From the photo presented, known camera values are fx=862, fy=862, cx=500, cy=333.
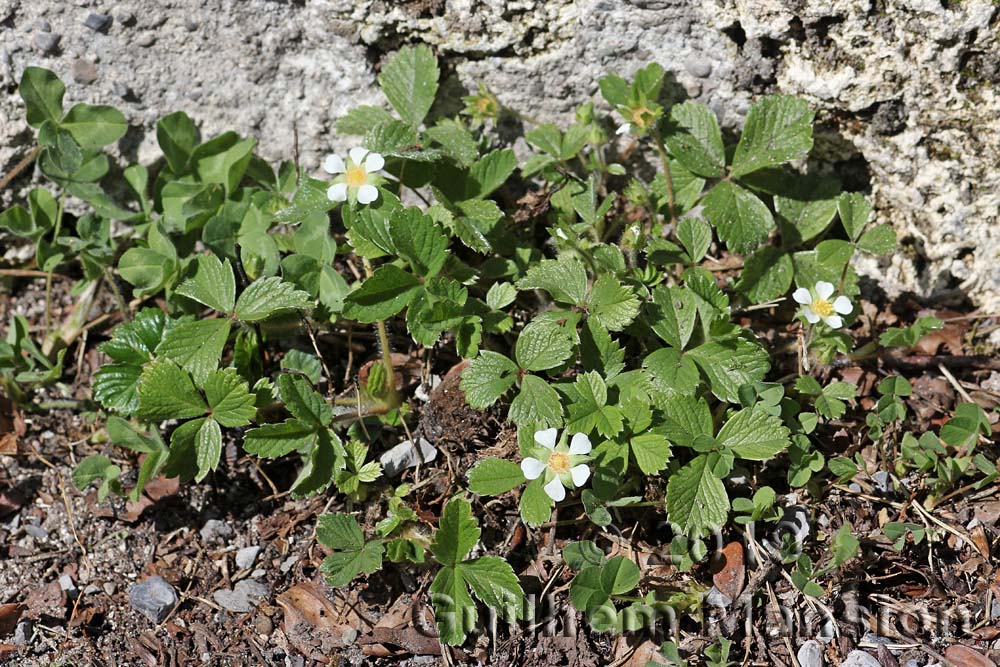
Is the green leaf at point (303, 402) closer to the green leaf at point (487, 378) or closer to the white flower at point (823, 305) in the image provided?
the green leaf at point (487, 378)

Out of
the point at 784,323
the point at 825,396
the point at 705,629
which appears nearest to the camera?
the point at 705,629

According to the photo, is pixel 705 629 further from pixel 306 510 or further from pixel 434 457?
pixel 306 510

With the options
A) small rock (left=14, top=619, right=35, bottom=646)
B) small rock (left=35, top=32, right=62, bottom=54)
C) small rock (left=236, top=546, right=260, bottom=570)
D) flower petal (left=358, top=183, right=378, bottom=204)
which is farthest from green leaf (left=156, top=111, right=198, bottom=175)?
small rock (left=14, top=619, right=35, bottom=646)

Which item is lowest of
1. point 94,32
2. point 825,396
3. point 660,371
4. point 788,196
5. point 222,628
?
point 222,628

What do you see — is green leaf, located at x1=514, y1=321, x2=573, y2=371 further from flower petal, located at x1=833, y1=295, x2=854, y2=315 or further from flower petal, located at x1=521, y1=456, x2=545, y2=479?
flower petal, located at x1=833, y1=295, x2=854, y2=315

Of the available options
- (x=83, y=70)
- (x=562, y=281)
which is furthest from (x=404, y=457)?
(x=83, y=70)

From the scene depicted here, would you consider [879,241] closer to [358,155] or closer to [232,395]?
[358,155]

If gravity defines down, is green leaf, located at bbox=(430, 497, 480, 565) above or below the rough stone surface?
below

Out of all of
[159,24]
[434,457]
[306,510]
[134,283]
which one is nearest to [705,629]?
[434,457]
